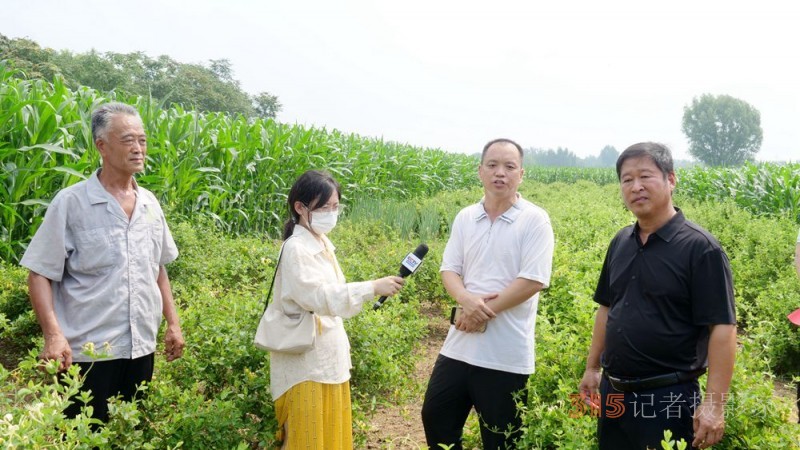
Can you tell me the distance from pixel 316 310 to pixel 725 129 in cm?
11241

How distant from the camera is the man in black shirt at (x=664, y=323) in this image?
231 centimetres

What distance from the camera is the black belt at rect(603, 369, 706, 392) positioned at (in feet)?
7.88

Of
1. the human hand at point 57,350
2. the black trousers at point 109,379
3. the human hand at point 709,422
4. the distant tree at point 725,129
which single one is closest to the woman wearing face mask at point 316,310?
the black trousers at point 109,379

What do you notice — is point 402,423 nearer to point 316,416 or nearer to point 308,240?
point 316,416

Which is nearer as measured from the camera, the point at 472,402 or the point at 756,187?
the point at 472,402

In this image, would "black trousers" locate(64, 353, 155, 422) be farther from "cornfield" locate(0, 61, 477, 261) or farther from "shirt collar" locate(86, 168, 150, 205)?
"cornfield" locate(0, 61, 477, 261)

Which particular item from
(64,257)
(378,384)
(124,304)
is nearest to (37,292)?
(64,257)

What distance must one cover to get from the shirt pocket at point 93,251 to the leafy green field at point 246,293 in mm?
458

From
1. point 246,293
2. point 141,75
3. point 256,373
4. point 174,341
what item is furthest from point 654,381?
point 141,75

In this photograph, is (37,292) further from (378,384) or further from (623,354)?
(623,354)

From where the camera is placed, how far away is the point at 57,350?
266cm

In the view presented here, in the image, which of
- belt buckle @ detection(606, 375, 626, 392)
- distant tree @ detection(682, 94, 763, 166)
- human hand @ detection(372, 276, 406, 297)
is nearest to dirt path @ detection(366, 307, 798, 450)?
human hand @ detection(372, 276, 406, 297)

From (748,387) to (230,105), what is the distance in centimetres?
5486

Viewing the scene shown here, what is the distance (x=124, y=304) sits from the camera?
114 inches
